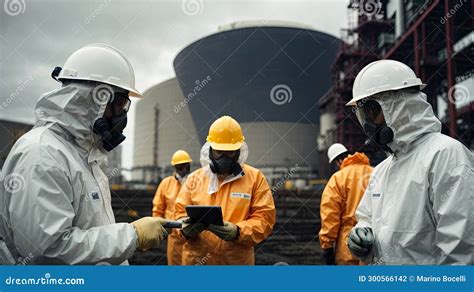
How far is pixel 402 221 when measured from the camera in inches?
66.9

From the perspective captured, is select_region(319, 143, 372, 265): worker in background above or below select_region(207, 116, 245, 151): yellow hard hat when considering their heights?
below

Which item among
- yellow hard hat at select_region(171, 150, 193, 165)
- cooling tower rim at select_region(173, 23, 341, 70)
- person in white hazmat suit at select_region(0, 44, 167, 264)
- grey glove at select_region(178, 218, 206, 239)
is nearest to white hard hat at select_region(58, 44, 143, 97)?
person in white hazmat suit at select_region(0, 44, 167, 264)

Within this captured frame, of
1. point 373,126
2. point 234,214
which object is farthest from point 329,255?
point 373,126

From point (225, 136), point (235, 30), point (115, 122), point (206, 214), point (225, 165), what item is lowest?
point (206, 214)

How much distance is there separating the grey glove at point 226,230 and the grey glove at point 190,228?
0.21ft

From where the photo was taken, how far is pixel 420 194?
1.65m

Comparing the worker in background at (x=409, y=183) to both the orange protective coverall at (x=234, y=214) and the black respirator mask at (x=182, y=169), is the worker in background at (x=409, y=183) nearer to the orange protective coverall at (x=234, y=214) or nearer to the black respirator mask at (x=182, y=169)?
the orange protective coverall at (x=234, y=214)

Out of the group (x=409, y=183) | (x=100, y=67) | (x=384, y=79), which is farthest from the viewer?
(x=384, y=79)

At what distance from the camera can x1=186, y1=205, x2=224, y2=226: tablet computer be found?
2186 millimetres

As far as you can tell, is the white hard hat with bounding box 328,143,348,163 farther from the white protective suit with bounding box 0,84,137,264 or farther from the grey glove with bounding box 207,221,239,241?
the white protective suit with bounding box 0,84,137,264

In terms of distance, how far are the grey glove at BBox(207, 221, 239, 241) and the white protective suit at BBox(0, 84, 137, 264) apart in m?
0.81

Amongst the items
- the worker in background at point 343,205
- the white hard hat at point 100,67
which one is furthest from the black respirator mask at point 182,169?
the white hard hat at point 100,67

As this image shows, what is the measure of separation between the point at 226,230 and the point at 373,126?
46.1 inches

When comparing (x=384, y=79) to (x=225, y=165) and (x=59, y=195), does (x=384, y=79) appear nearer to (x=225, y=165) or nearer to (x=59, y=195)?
(x=225, y=165)
